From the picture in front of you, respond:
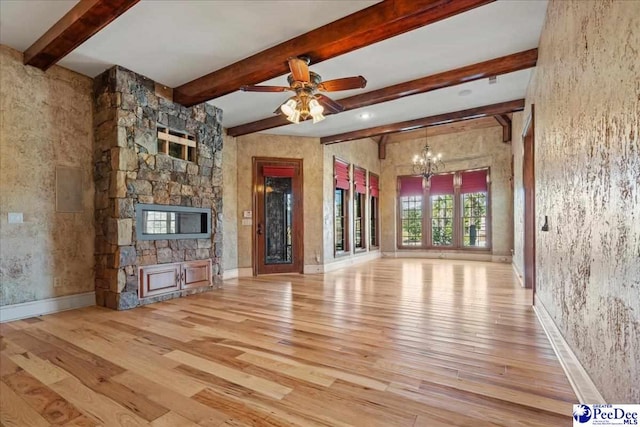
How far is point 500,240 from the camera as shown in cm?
870

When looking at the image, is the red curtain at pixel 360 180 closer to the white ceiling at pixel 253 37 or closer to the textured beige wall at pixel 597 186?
the white ceiling at pixel 253 37

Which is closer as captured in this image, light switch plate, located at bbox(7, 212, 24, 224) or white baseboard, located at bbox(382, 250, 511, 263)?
light switch plate, located at bbox(7, 212, 24, 224)

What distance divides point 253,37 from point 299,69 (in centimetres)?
68

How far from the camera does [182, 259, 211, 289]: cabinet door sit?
15.9 ft

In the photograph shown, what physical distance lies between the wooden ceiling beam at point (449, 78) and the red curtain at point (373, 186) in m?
5.03

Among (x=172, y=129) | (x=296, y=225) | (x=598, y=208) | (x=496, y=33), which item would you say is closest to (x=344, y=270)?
(x=296, y=225)

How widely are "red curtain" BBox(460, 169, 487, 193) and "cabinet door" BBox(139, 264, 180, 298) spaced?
8.20 m

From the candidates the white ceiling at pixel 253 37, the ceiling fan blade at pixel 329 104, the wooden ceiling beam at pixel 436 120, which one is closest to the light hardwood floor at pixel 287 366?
the ceiling fan blade at pixel 329 104

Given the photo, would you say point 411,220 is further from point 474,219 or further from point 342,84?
point 342,84

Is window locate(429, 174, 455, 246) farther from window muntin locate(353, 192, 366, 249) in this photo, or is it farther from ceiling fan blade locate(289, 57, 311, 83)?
ceiling fan blade locate(289, 57, 311, 83)

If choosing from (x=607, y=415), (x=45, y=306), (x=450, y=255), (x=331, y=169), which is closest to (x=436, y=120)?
(x=331, y=169)

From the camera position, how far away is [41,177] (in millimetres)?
3809

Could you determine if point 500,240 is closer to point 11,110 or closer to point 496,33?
point 496,33

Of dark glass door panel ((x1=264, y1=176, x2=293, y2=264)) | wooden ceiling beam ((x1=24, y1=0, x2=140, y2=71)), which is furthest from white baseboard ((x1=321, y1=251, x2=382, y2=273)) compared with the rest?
wooden ceiling beam ((x1=24, y1=0, x2=140, y2=71))
